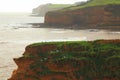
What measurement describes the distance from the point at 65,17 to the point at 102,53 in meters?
58.3

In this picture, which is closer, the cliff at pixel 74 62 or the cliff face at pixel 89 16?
the cliff at pixel 74 62

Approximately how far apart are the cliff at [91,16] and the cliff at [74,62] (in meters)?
48.3

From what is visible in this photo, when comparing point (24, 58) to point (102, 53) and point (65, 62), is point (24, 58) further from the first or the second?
point (102, 53)

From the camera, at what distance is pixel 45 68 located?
17734 millimetres

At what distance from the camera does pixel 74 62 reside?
684 inches

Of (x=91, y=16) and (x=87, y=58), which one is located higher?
(x=87, y=58)

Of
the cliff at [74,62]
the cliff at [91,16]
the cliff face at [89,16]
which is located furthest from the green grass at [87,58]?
the cliff face at [89,16]

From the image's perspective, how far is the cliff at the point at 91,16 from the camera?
67625 millimetres

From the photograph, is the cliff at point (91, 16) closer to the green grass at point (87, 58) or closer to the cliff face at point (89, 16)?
the cliff face at point (89, 16)

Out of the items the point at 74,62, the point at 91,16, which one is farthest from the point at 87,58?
the point at 91,16

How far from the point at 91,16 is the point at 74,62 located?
54028 millimetres

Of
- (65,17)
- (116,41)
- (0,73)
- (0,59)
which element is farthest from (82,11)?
(116,41)

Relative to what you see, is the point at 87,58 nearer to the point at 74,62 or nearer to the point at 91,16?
the point at 74,62

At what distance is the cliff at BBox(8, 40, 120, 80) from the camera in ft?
56.1
